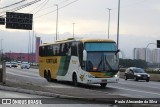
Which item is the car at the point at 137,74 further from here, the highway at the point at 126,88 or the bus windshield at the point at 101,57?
the bus windshield at the point at 101,57

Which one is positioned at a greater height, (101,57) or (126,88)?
(101,57)

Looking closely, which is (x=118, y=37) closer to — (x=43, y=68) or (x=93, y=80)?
(x=43, y=68)

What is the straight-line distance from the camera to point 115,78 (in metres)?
29.8

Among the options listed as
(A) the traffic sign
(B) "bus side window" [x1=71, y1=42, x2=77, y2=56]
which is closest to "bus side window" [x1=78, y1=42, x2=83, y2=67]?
(B) "bus side window" [x1=71, y1=42, x2=77, y2=56]

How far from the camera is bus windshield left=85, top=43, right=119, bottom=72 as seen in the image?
29.4 metres

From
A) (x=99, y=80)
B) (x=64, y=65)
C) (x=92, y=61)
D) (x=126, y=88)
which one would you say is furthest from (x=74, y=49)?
(x=126, y=88)

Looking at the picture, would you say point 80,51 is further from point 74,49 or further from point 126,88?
point 126,88

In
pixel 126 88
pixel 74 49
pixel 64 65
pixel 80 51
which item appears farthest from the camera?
pixel 64 65

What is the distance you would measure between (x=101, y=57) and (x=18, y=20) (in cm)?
1959

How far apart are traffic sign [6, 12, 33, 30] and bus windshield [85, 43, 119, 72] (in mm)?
18514

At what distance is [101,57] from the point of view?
1161 inches

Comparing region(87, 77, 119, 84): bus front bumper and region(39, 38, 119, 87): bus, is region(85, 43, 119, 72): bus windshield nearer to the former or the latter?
region(39, 38, 119, 87): bus

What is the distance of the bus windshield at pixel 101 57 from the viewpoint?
2941 centimetres

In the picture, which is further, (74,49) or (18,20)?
(18,20)
